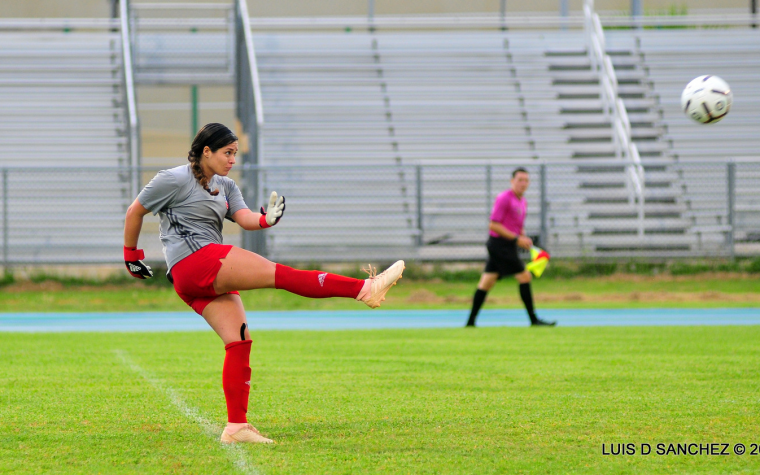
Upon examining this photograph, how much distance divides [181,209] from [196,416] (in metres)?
1.53

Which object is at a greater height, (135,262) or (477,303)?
(135,262)

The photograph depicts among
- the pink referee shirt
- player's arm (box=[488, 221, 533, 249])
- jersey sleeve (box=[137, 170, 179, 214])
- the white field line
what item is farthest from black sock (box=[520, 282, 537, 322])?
jersey sleeve (box=[137, 170, 179, 214])

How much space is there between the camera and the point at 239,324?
17.0 ft

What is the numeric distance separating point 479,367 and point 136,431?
363 centimetres

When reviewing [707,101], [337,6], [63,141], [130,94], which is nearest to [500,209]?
[707,101]

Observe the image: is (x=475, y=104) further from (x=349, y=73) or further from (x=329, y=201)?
(x=329, y=201)

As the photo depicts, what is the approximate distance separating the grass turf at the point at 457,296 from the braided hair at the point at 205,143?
10605 millimetres

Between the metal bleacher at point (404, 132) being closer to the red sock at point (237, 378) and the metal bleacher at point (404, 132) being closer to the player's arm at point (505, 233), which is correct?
the player's arm at point (505, 233)

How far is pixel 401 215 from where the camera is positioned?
18.8 m

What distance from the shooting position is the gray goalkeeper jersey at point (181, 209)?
5.05 m

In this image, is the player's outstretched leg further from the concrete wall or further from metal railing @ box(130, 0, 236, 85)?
the concrete wall

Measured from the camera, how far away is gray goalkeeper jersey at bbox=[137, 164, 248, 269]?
199 inches

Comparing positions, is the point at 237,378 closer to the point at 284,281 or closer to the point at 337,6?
the point at 284,281

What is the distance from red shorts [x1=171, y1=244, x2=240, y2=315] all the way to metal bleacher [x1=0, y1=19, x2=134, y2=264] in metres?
12.7
